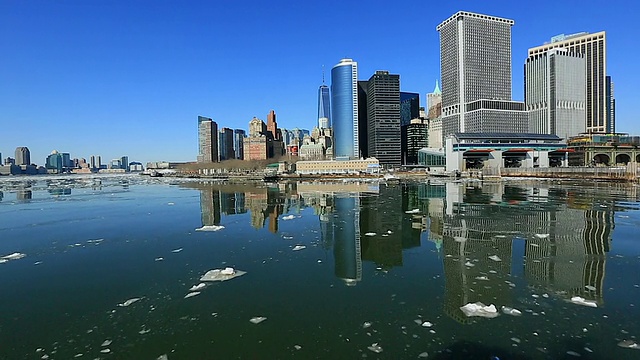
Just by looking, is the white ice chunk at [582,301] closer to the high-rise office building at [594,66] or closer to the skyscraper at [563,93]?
the skyscraper at [563,93]

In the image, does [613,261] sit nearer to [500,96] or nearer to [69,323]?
[69,323]

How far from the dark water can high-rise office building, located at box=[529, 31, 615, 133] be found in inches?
8363

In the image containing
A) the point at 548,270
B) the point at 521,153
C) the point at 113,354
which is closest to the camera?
the point at 113,354

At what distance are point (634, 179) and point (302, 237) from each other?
205 feet

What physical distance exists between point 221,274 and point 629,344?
30.8 ft

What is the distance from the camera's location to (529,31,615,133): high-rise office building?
177750 millimetres

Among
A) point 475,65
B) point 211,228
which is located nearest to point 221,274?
point 211,228

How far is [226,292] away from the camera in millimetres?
8773

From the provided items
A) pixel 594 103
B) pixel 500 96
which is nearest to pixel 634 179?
pixel 500 96

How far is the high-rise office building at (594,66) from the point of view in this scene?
17775cm

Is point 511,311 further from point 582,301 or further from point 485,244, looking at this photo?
point 485,244

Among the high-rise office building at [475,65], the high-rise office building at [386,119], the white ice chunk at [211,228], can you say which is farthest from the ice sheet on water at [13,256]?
the high-rise office building at [386,119]

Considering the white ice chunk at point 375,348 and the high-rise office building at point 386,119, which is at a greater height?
the high-rise office building at point 386,119

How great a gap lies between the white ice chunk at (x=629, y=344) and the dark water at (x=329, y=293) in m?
0.14
